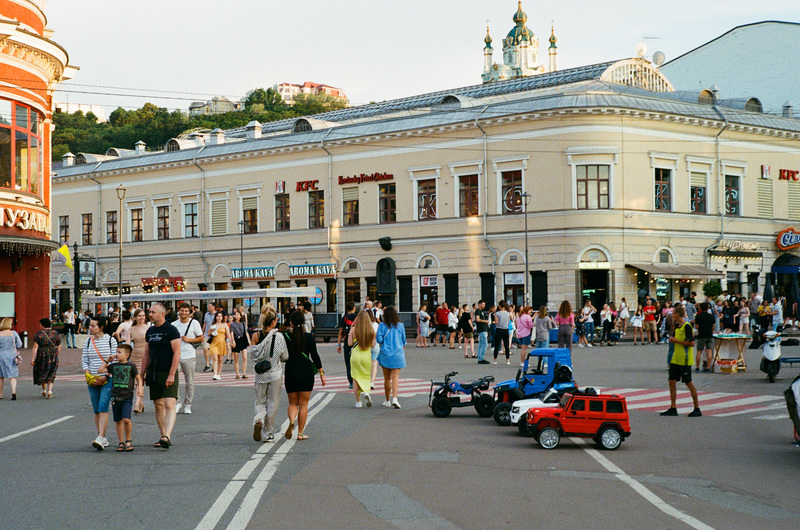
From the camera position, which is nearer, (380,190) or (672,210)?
(672,210)

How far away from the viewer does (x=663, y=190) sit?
47.6 meters

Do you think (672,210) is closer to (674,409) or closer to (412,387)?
(412,387)

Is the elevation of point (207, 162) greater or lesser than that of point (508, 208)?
greater

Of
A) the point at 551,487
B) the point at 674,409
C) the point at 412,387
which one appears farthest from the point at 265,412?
A: the point at 412,387

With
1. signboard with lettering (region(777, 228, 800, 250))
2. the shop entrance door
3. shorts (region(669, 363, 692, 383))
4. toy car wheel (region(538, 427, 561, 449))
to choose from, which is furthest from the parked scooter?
signboard with lettering (region(777, 228, 800, 250))

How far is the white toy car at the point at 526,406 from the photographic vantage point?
44.0ft

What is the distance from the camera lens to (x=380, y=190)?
52.8 m

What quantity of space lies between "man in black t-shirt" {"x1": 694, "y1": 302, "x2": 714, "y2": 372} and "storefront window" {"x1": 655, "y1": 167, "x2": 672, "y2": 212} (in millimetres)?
23329

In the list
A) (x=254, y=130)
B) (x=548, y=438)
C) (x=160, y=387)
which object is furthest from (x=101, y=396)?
(x=254, y=130)

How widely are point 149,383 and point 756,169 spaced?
45.2 m

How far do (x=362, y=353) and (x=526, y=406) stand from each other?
4360 mm

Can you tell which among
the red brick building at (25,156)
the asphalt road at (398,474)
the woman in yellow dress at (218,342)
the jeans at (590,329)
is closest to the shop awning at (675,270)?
the jeans at (590,329)

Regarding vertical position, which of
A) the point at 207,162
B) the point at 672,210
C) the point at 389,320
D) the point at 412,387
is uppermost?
the point at 207,162

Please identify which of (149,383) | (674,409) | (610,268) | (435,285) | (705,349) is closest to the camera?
(149,383)
